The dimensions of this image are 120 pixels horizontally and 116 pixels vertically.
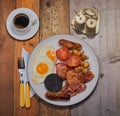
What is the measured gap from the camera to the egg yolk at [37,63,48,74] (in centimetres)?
111

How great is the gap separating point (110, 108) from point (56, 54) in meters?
0.29

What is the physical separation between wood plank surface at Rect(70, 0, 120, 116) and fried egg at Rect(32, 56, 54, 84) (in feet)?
0.54

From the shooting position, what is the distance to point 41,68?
1114mm

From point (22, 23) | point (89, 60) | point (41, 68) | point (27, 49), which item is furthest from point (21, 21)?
point (89, 60)

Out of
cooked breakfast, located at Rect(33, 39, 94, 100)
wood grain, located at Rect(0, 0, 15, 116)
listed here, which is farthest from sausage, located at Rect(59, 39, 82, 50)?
wood grain, located at Rect(0, 0, 15, 116)

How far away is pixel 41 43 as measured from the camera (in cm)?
114

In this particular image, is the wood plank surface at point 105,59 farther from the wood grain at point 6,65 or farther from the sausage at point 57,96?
the wood grain at point 6,65

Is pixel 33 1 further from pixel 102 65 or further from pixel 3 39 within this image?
pixel 102 65

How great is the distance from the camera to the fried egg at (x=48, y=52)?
1.12 m

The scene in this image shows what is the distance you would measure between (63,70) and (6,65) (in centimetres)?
25

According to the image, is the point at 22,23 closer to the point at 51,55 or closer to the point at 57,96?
the point at 51,55

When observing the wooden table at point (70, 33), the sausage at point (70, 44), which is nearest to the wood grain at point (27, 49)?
the wooden table at point (70, 33)

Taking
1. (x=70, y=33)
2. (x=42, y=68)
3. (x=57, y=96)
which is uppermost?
(x=70, y=33)

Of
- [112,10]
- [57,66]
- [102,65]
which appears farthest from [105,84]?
[112,10]
